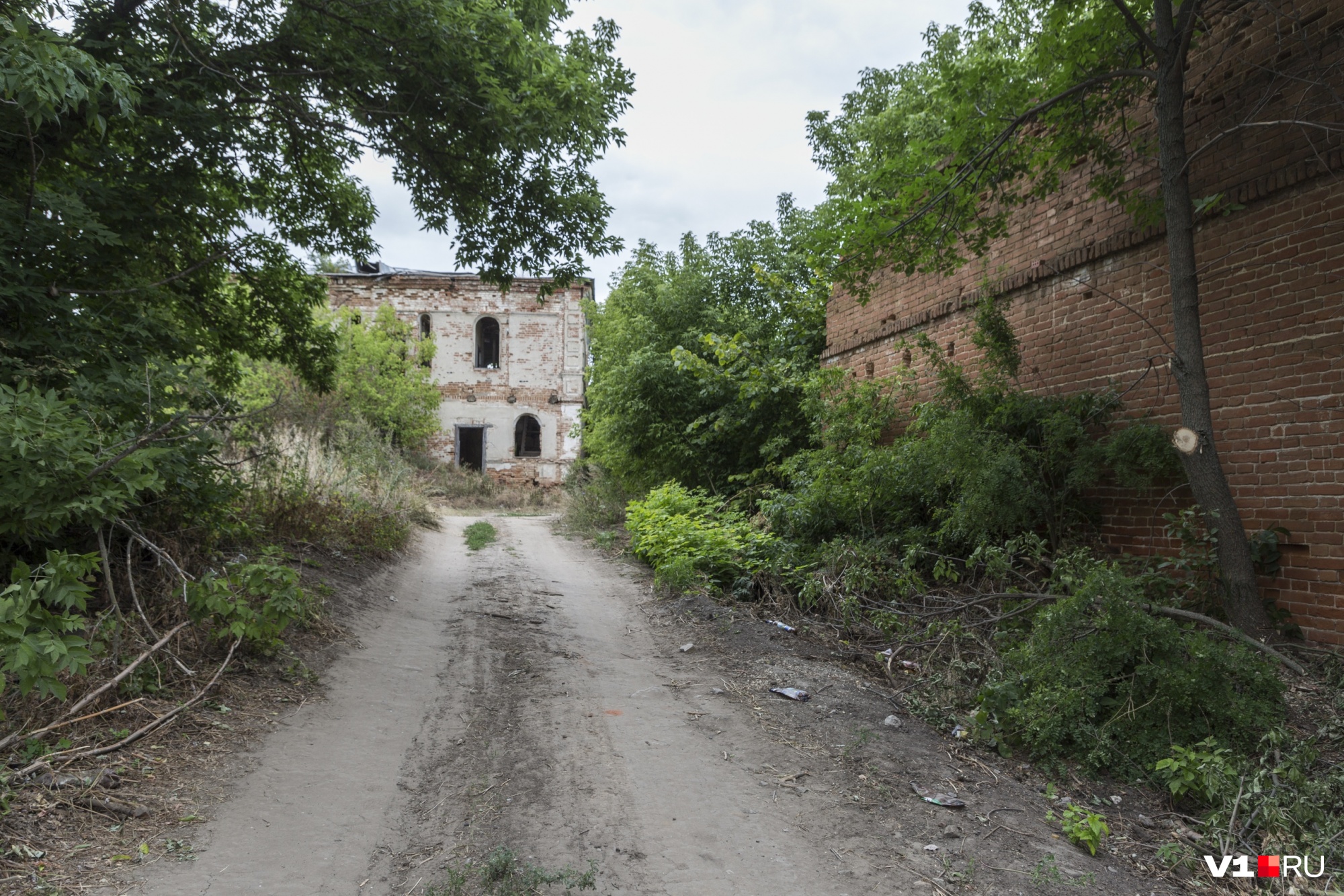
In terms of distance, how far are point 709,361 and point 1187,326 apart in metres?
10.1

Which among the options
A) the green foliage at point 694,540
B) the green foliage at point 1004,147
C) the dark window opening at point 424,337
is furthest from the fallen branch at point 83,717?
the dark window opening at point 424,337

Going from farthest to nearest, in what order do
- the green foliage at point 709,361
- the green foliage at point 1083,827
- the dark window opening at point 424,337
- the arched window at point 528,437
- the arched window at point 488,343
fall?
the arched window at point 488,343, the arched window at point 528,437, the dark window opening at point 424,337, the green foliage at point 709,361, the green foliage at point 1083,827

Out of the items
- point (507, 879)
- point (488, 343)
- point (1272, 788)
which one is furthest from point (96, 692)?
point (488, 343)

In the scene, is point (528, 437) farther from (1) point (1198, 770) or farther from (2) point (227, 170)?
(1) point (1198, 770)

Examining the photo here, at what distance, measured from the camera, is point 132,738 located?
3.81 m

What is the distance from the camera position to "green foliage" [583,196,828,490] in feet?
40.5

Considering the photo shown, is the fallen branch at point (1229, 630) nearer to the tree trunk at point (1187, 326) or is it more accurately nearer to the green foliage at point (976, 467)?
the tree trunk at point (1187, 326)

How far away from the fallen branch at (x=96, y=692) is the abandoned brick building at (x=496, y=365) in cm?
2305

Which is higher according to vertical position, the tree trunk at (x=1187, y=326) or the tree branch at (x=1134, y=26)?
the tree branch at (x=1134, y=26)

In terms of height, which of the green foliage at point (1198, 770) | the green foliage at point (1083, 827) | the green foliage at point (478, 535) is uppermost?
the green foliage at point (1198, 770)

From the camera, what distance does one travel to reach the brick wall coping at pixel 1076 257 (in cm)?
504

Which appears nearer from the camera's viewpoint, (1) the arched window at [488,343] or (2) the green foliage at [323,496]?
(2) the green foliage at [323,496]

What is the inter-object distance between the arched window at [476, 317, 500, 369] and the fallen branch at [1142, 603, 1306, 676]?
25.6 metres

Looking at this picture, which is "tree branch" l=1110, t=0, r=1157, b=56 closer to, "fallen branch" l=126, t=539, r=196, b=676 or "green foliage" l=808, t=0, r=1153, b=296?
"green foliage" l=808, t=0, r=1153, b=296
